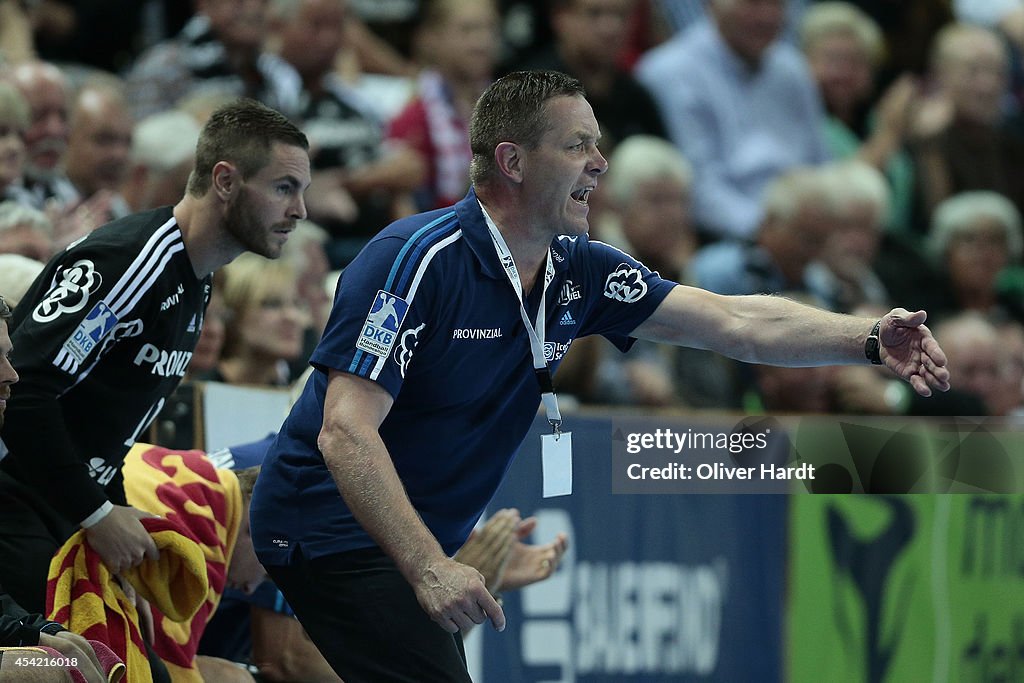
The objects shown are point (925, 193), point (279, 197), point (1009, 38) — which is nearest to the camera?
point (279, 197)

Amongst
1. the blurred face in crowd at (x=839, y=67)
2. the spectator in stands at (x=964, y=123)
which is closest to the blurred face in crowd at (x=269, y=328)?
the blurred face in crowd at (x=839, y=67)

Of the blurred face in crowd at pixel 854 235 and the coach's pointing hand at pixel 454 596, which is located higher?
the blurred face in crowd at pixel 854 235

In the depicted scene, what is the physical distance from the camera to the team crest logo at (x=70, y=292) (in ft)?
14.6

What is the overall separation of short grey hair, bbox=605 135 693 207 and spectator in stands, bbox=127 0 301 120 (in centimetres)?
197

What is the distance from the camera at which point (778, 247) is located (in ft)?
31.8

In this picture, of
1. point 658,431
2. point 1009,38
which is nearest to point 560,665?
point 658,431

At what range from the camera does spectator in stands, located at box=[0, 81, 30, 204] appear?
623 centimetres

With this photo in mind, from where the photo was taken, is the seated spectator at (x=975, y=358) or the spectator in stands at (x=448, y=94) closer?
the seated spectator at (x=975, y=358)

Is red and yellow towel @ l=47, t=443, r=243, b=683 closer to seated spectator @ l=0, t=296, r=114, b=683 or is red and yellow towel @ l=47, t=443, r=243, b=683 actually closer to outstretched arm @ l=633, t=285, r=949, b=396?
seated spectator @ l=0, t=296, r=114, b=683

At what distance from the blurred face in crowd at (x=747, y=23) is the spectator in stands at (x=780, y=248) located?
1142 millimetres

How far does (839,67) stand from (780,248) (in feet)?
9.04

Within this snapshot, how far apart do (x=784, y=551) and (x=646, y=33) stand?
556cm

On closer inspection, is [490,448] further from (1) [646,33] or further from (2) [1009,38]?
(2) [1009,38]

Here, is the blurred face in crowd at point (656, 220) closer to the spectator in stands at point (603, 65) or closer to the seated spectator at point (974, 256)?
the spectator in stands at point (603, 65)
